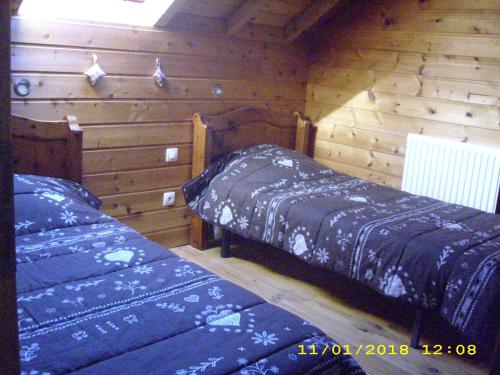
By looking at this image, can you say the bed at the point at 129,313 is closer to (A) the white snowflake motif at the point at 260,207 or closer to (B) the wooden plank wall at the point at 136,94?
Answer: (B) the wooden plank wall at the point at 136,94

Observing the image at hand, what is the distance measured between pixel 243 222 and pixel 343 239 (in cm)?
72

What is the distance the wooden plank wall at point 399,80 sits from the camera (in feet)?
10.6

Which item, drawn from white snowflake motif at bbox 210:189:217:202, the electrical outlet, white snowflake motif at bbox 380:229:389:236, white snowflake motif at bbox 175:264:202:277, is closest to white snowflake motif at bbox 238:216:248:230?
white snowflake motif at bbox 210:189:217:202

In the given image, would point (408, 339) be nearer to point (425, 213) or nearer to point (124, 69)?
point (425, 213)

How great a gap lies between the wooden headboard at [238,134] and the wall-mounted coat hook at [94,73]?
0.74 metres

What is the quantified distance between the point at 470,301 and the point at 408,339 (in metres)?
0.47

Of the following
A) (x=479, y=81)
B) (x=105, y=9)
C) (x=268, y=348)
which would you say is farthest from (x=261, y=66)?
(x=268, y=348)

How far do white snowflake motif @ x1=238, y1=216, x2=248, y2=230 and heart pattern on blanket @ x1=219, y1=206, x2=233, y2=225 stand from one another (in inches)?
3.0

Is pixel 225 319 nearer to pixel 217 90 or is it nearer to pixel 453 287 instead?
pixel 453 287

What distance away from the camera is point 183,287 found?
1.77 metres

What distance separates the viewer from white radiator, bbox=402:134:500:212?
10.2 feet

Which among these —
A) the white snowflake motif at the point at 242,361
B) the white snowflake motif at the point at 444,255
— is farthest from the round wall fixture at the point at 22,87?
the white snowflake motif at the point at 444,255

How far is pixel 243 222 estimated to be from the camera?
10.3 ft

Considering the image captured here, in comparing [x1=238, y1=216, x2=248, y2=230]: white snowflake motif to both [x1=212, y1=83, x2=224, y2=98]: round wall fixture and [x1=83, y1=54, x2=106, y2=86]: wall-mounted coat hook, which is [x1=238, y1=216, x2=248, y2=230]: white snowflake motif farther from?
[x1=83, y1=54, x2=106, y2=86]: wall-mounted coat hook
